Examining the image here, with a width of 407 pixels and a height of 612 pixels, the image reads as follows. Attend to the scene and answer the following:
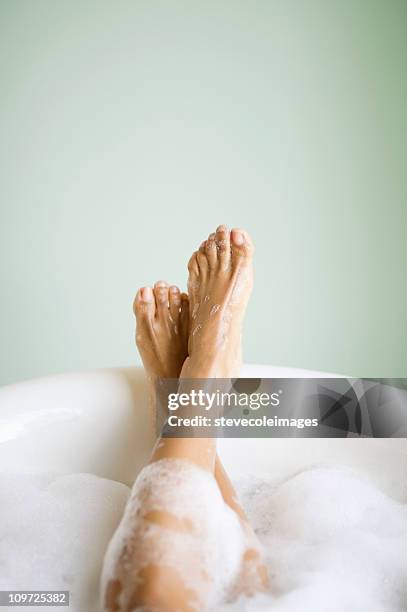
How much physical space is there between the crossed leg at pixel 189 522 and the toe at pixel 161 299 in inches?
3.2

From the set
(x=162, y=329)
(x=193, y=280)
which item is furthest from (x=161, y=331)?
(x=193, y=280)

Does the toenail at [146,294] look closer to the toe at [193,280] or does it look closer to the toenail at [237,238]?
the toe at [193,280]

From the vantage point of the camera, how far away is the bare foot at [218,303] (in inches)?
43.4

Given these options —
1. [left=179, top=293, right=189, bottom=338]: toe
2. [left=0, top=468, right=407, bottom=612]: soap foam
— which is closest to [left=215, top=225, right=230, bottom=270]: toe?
[left=179, top=293, right=189, bottom=338]: toe

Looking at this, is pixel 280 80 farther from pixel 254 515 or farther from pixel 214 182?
pixel 254 515

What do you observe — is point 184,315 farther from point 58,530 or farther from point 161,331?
point 58,530

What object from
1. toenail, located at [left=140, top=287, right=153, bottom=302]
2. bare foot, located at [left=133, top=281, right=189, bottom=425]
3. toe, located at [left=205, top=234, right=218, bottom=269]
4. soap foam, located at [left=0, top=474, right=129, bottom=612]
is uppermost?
toe, located at [left=205, top=234, right=218, bottom=269]

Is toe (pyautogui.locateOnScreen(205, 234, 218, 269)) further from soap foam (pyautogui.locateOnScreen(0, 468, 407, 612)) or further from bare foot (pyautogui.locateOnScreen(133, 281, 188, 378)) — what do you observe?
soap foam (pyautogui.locateOnScreen(0, 468, 407, 612))

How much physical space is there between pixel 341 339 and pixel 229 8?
1.00 meters

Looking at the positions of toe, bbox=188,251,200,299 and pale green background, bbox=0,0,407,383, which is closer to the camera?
toe, bbox=188,251,200,299

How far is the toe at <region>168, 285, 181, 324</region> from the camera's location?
1278mm

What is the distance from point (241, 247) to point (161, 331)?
0.22m

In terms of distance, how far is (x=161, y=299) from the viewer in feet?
4.22

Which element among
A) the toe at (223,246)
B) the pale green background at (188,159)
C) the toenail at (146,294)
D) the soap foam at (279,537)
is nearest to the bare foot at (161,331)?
the toenail at (146,294)
